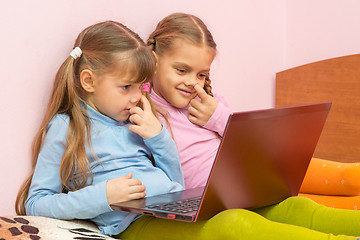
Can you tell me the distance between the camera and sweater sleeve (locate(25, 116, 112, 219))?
3.41ft

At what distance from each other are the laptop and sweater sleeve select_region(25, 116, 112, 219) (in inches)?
1.8

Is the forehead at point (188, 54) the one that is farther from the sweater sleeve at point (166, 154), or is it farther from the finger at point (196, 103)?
the sweater sleeve at point (166, 154)

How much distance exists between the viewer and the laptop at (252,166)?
90 centimetres

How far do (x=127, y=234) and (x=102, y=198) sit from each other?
0.35 feet

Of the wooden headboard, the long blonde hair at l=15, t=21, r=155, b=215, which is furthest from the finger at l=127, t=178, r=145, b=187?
the wooden headboard

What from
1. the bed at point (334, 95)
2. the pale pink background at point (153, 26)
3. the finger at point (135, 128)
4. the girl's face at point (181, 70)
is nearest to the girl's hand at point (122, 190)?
the finger at point (135, 128)

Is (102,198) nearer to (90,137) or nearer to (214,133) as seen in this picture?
(90,137)

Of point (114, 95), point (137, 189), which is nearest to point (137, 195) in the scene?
point (137, 189)

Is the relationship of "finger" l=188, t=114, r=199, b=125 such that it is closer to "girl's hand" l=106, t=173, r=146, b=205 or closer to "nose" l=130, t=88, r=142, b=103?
"nose" l=130, t=88, r=142, b=103

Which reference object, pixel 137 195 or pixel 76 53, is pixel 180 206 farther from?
pixel 76 53

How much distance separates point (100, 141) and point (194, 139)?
348mm

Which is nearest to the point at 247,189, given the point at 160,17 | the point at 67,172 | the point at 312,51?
the point at 67,172

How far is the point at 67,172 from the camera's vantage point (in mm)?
1091

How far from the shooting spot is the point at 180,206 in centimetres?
97
